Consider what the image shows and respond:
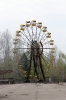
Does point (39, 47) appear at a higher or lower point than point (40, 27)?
lower

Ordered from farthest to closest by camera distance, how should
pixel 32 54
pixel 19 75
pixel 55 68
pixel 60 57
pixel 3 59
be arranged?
pixel 60 57 → pixel 55 68 → pixel 3 59 → pixel 19 75 → pixel 32 54

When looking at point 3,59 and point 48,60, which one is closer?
point 48,60

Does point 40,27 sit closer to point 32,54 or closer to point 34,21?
point 34,21

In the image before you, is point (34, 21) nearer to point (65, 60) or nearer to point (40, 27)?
point (40, 27)

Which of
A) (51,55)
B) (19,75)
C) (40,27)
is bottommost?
(19,75)

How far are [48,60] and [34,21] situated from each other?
365 inches

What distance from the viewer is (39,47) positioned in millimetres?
60125

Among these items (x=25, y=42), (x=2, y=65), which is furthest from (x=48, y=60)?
(x=2, y=65)

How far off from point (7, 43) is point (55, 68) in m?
21.7

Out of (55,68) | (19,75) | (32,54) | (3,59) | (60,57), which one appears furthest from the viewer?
(60,57)

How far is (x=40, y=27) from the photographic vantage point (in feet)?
202

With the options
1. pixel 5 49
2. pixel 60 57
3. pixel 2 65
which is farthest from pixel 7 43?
pixel 60 57

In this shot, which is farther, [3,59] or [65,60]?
[65,60]

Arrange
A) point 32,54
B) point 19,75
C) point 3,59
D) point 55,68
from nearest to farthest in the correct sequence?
point 32,54
point 19,75
point 3,59
point 55,68
